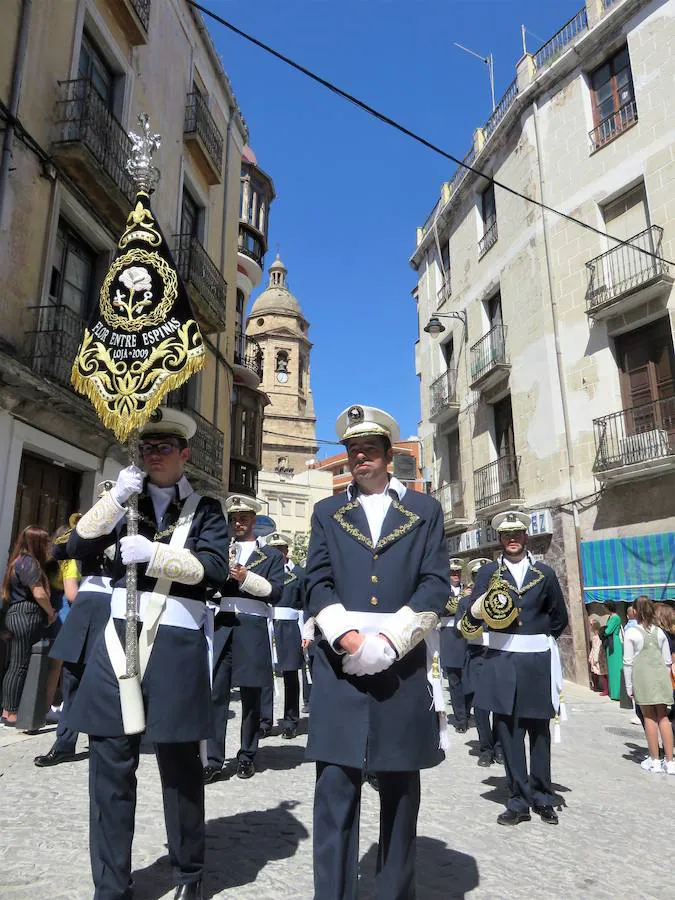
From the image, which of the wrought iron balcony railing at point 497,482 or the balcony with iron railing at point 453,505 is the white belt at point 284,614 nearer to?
the wrought iron balcony railing at point 497,482

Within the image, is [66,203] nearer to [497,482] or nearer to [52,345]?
[52,345]

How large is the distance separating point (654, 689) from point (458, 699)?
106 inches

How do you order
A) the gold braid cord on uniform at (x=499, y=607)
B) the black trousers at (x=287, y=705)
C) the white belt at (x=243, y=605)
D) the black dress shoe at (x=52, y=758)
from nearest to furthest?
the gold braid cord on uniform at (x=499, y=607), the black dress shoe at (x=52, y=758), the white belt at (x=243, y=605), the black trousers at (x=287, y=705)

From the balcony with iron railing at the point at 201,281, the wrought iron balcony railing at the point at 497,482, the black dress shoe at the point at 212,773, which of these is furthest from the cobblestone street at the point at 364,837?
the wrought iron balcony railing at the point at 497,482

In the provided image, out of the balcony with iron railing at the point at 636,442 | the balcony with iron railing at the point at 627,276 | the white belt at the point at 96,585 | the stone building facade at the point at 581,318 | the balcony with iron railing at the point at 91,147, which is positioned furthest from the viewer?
the stone building facade at the point at 581,318

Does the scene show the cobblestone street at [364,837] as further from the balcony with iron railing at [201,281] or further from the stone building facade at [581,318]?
the balcony with iron railing at [201,281]

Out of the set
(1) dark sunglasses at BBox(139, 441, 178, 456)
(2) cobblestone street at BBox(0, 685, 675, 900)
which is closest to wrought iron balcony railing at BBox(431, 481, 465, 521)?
(2) cobblestone street at BBox(0, 685, 675, 900)

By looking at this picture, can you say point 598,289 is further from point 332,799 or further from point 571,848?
point 332,799

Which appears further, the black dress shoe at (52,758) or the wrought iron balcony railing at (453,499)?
the wrought iron balcony railing at (453,499)

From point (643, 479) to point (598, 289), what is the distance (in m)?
4.33

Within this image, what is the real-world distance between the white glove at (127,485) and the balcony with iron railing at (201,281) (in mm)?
12681

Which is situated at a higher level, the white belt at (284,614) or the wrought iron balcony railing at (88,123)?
the wrought iron balcony railing at (88,123)

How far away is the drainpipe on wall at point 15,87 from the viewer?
32.9ft

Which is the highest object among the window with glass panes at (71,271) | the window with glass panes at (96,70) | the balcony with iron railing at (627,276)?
the window with glass panes at (96,70)
